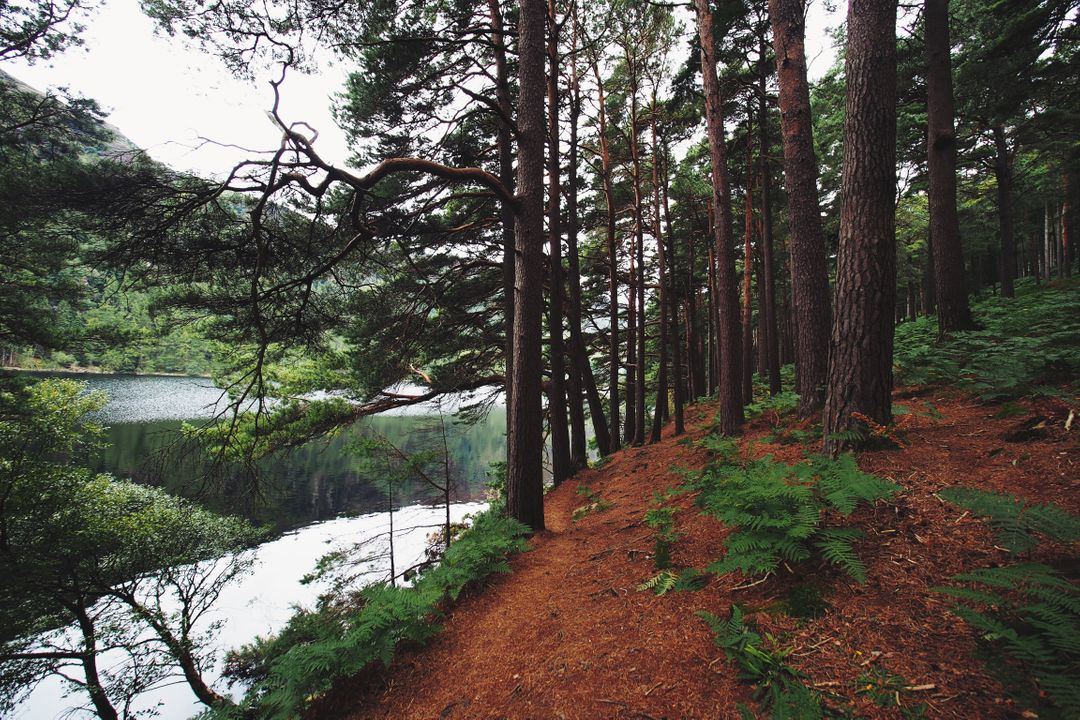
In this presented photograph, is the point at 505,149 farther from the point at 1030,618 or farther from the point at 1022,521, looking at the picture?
the point at 1030,618

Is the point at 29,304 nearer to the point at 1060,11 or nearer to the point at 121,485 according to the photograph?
the point at 121,485

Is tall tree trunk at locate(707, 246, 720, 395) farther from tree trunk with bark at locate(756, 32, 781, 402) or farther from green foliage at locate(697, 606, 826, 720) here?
green foliage at locate(697, 606, 826, 720)

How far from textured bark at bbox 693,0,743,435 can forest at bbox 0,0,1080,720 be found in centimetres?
8

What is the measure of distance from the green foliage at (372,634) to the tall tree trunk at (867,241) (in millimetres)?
3579

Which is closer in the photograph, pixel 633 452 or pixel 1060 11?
pixel 1060 11

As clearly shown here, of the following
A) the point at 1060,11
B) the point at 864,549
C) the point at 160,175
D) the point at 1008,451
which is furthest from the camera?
the point at 1060,11

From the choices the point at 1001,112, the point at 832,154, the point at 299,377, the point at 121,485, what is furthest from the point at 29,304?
the point at 832,154

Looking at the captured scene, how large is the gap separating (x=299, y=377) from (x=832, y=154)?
19.9 meters

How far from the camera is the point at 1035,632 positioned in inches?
55.5

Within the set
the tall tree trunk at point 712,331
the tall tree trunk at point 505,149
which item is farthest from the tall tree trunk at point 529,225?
the tall tree trunk at point 712,331

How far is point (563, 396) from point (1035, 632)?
707cm

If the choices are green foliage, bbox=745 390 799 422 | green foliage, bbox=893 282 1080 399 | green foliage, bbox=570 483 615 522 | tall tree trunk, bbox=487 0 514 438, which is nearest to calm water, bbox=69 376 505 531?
tall tree trunk, bbox=487 0 514 438

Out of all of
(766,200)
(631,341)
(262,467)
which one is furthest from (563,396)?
(766,200)

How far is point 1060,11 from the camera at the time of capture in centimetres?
725
